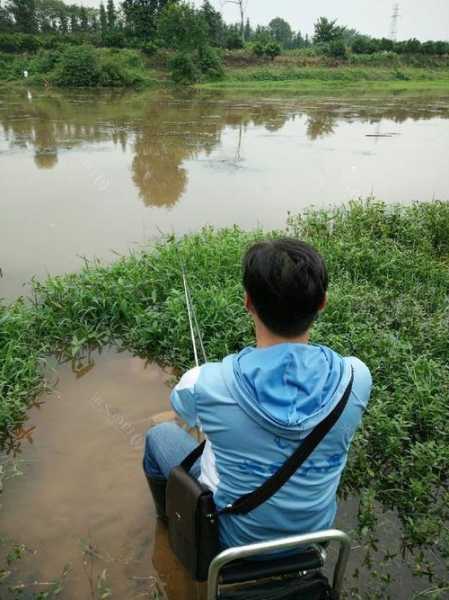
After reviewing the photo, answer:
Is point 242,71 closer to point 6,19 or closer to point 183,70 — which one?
point 183,70

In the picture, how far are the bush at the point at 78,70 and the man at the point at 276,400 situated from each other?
27.6 meters

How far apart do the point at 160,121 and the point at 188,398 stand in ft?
47.6

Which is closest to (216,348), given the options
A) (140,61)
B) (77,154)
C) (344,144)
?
(77,154)

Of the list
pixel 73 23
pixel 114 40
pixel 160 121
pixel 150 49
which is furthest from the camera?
pixel 73 23

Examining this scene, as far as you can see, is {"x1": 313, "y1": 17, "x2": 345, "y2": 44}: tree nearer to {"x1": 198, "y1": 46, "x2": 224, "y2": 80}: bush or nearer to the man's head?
Result: {"x1": 198, "y1": 46, "x2": 224, "y2": 80}: bush

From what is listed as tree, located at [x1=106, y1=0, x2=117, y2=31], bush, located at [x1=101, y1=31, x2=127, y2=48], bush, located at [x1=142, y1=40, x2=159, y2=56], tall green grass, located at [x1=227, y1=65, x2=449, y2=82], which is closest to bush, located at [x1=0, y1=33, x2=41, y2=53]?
bush, located at [x1=101, y1=31, x2=127, y2=48]

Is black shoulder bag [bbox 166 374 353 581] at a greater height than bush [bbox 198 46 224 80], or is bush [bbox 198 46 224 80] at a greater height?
bush [bbox 198 46 224 80]

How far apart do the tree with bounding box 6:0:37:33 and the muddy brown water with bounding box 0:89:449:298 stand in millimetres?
26612

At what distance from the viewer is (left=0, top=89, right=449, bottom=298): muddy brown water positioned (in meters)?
6.00

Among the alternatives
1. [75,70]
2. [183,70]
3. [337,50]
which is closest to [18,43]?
[75,70]

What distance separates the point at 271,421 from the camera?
1.17m

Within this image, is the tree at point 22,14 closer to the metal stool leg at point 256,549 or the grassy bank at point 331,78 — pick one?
the grassy bank at point 331,78

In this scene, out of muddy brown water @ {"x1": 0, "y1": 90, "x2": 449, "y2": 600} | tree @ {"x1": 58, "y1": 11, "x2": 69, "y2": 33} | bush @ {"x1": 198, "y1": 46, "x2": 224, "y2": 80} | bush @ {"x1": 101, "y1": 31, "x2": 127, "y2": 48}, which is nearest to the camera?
muddy brown water @ {"x1": 0, "y1": 90, "x2": 449, "y2": 600}

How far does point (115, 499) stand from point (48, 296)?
2.08 meters
